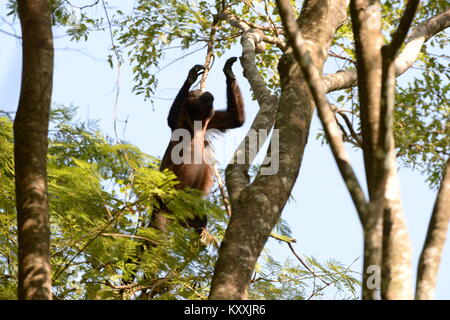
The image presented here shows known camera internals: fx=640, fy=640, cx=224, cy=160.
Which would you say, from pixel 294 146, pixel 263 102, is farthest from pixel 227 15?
pixel 294 146

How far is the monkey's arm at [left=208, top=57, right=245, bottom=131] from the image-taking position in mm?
7836

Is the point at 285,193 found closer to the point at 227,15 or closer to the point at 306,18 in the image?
the point at 306,18

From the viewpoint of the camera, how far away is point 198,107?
27.8ft

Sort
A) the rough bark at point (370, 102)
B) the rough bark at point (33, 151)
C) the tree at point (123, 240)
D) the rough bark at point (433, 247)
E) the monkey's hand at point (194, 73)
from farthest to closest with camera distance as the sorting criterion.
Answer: the monkey's hand at point (194, 73), the tree at point (123, 240), the rough bark at point (33, 151), the rough bark at point (433, 247), the rough bark at point (370, 102)

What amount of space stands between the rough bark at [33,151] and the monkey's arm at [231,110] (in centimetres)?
433

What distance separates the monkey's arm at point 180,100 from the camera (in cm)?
767

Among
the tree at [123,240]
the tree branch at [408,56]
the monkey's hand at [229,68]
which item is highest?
the monkey's hand at [229,68]

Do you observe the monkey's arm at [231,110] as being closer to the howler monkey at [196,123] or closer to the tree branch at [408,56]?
the howler monkey at [196,123]

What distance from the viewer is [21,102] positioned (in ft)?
10.6

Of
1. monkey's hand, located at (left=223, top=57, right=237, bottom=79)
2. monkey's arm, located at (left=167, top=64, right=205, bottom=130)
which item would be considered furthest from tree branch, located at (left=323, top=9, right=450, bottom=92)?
monkey's arm, located at (left=167, top=64, right=205, bottom=130)

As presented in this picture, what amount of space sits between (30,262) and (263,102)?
2292 mm

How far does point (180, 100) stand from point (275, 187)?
4860 millimetres

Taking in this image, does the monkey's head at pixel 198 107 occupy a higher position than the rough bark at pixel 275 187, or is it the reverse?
the monkey's head at pixel 198 107

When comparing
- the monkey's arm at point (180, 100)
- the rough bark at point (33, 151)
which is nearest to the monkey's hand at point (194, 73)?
the monkey's arm at point (180, 100)
